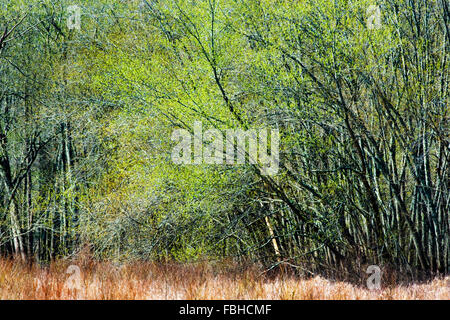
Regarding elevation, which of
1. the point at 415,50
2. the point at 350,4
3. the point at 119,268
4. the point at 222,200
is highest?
the point at 350,4

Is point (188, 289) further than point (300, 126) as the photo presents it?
No

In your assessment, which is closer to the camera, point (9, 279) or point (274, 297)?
point (274, 297)

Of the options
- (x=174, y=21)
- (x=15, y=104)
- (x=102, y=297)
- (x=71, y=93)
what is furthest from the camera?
(x=15, y=104)

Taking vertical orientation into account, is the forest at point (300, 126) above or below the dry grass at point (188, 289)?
above

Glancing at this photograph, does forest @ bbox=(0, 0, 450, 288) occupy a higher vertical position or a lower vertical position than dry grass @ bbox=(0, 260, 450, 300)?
higher

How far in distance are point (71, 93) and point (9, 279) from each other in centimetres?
664

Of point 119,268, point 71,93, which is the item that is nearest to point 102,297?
point 119,268

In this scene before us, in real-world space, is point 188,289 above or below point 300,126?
below

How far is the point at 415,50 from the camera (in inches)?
293

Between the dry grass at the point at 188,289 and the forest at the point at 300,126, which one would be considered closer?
the dry grass at the point at 188,289

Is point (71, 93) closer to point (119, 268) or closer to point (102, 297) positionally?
point (119, 268)

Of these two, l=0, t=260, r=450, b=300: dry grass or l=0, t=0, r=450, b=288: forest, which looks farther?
l=0, t=0, r=450, b=288: forest

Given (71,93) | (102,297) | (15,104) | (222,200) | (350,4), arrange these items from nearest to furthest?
(102,297) → (350,4) → (222,200) → (71,93) → (15,104)
